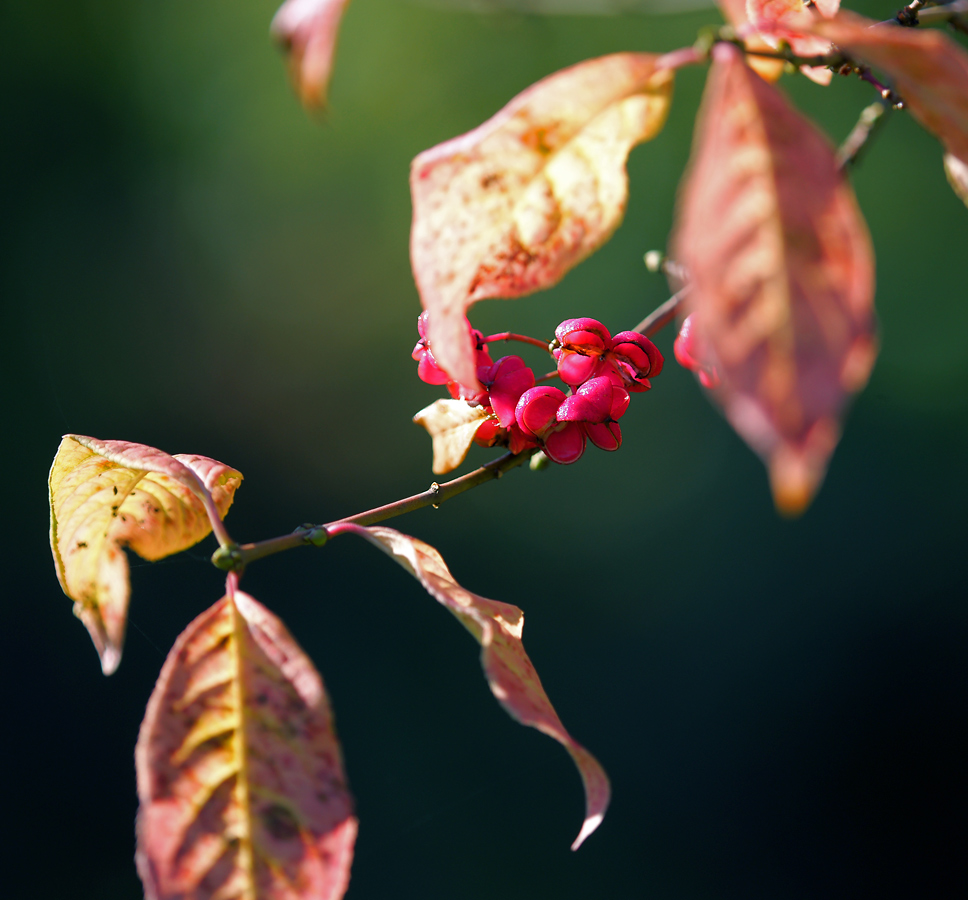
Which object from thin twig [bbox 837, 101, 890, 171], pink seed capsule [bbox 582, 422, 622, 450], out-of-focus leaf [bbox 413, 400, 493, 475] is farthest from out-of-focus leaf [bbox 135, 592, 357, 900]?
thin twig [bbox 837, 101, 890, 171]

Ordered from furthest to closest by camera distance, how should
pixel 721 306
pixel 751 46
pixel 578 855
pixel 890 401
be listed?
pixel 890 401
pixel 578 855
pixel 751 46
pixel 721 306

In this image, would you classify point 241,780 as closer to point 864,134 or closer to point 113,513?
point 113,513

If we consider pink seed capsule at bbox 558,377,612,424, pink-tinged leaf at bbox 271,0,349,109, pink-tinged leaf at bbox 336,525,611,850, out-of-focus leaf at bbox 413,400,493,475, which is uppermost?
pink-tinged leaf at bbox 271,0,349,109

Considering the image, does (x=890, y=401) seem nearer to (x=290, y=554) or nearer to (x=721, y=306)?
(x=290, y=554)

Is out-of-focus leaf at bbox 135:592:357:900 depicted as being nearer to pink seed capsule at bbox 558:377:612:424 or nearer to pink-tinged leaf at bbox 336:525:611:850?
pink-tinged leaf at bbox 336:525:611:850

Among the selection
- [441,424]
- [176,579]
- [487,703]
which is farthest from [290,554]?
[441,424]

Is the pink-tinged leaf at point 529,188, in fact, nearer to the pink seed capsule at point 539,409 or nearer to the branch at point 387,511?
the branch at point 387,511
